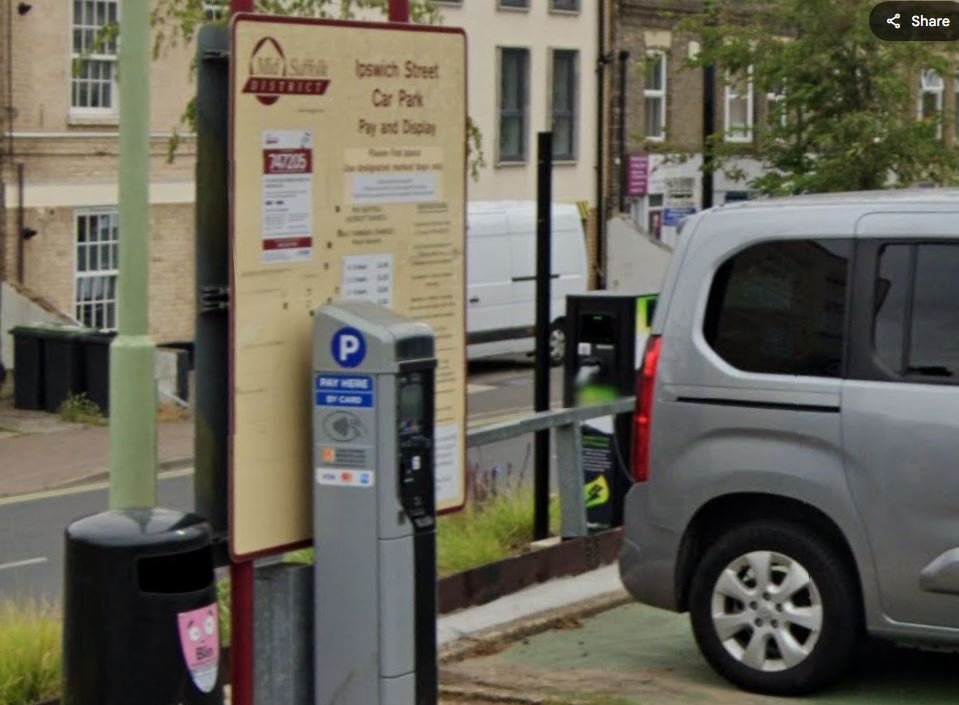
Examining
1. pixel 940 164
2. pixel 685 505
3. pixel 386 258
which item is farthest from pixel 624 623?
pixel 940 164

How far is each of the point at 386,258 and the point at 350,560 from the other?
114cm

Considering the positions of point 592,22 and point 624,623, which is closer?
point 624,623

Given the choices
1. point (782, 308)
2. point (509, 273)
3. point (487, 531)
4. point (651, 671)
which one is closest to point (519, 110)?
point (509, 273)

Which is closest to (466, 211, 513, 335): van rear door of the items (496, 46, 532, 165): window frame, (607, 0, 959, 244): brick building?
(496, 46, 532, 165): window frame

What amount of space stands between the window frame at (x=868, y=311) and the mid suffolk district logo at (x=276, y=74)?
2487 millimetres

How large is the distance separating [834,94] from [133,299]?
9.95m

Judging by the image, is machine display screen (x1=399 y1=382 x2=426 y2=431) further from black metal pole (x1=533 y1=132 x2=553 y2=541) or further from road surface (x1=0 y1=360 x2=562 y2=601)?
black metal pole (x1=533 y1=132 x2=553 y2=541)

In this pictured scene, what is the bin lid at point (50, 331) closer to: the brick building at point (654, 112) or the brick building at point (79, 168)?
the brick building at point (79, 168)

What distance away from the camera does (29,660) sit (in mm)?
7637

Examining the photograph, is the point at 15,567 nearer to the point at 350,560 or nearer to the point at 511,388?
the point at 350,560

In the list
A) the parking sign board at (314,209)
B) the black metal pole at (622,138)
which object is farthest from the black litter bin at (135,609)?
the black metal pole at (622,138)

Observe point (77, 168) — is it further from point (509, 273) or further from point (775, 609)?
point (775, 609)

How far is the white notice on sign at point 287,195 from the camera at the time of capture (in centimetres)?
670

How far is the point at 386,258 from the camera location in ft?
24.0
